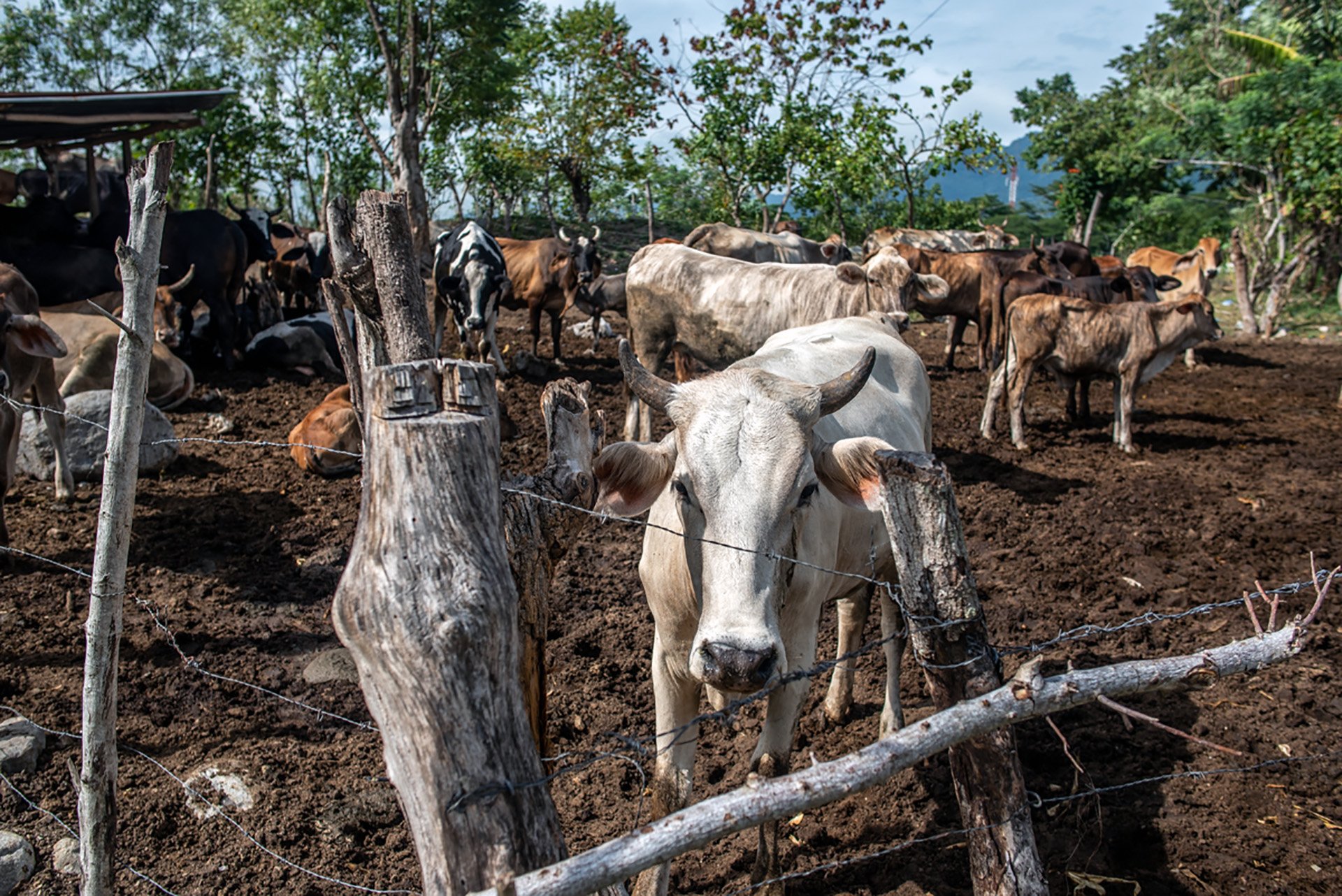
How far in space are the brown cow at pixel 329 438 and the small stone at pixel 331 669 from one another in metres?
2.69

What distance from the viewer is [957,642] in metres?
2.22

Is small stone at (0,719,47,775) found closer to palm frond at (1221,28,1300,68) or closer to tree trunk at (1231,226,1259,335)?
tree trunk at (1231,226,1259,335)

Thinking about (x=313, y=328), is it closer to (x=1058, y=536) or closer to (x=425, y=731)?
(x=1058, y=536)

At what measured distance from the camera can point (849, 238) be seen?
23188 millimetres

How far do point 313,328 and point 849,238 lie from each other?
49.9 ft

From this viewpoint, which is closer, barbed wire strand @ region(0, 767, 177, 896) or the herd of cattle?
the herd of cattle

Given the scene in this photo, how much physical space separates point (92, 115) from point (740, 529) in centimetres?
860

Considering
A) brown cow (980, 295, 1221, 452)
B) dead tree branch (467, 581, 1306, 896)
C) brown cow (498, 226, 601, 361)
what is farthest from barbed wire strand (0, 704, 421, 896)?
brown cow (498, 226, 601, 361)

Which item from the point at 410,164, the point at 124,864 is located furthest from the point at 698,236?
the point at 124,864

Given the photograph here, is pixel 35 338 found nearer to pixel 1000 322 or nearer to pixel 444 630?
pixel 444 630

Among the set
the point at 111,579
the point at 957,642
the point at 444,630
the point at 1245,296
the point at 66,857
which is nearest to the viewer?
the point at 444,630

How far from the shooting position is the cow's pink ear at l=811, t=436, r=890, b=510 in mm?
2910

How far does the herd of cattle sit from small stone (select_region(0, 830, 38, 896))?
78.3 inches

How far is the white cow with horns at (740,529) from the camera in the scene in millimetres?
2631
